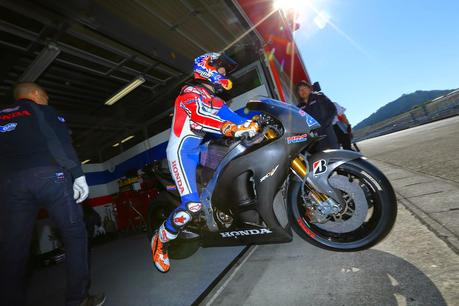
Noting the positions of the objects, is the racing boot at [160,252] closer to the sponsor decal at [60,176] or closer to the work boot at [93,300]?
the work boot at [93,300]

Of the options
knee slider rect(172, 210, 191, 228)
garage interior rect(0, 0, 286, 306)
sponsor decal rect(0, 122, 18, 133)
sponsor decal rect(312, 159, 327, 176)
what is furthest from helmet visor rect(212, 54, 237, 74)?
sponsor decal rect(0, 122, 18, 133)

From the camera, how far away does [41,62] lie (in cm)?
475

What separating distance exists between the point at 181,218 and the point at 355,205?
4.64 feet

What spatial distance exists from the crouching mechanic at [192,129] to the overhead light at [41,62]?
11.8 feet

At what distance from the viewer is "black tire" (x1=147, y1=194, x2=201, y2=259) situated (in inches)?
112

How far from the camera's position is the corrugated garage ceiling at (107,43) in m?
3.93

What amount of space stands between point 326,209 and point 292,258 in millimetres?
593

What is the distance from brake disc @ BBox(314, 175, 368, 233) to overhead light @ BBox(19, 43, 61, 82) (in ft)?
16.8

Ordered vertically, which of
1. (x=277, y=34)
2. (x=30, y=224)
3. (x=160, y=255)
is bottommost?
(x=160, y=255)

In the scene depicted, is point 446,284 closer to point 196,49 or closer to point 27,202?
point 27,202

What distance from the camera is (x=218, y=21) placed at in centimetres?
527

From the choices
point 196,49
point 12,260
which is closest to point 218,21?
point 196,49

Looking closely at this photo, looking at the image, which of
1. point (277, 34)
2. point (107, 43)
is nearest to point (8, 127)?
point (107, 43)

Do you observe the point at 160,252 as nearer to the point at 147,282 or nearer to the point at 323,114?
the point at 147,282
